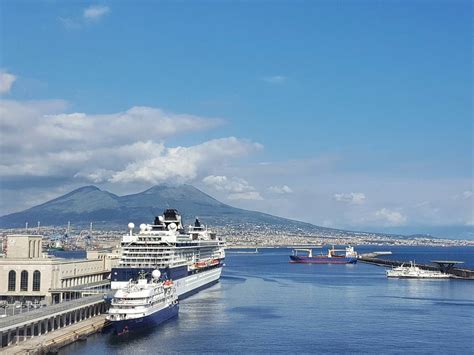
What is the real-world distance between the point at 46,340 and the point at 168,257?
82.6ft

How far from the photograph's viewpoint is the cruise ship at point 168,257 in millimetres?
59344

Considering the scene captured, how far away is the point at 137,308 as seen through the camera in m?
45.5

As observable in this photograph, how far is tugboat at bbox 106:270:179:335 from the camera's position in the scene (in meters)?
44.7

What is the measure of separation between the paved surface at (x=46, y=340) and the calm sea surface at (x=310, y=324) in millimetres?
1082

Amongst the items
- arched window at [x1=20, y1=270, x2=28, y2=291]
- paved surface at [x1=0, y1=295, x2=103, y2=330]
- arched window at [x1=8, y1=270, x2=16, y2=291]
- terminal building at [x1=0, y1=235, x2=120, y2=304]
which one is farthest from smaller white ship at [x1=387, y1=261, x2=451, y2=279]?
arched window at [x1=8, y1=270, x2=16, y2=291]

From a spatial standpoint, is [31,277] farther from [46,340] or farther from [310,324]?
[310,324]

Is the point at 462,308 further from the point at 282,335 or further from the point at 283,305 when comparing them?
the point at 282,335

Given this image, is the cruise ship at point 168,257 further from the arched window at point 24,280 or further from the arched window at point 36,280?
the arched window at point 24,280

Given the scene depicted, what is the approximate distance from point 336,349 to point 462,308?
25733 millimetres

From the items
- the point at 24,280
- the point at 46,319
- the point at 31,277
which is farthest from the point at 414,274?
the point at 46,319

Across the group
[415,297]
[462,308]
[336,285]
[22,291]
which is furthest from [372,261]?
[22,291]

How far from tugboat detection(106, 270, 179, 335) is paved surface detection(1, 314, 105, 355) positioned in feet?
5.85

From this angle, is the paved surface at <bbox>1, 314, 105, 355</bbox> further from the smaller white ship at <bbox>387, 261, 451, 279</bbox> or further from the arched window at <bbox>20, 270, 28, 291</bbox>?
the smaller white ship at <bbox>387, 261, 451, 279</bbox>

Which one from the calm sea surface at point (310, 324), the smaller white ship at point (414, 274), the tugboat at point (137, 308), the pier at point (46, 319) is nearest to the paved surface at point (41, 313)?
the pier at point (46, 319)
